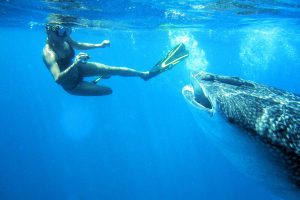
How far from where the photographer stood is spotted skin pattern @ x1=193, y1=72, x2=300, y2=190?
3.39 metres

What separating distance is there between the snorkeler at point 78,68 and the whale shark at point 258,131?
3422 millimetres

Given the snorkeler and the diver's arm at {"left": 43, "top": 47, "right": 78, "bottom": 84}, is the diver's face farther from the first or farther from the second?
the diver's arm at {"left": 43, "top": 47, "right": 78, "bottom": 84}

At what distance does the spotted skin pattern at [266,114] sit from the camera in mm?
3391

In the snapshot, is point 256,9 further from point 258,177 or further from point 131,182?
point 131,182

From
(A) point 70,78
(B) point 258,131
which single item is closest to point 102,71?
(A) point 70,78

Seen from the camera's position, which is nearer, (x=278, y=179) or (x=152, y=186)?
(x=278, y=179)

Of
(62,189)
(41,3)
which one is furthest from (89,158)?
(41,3)

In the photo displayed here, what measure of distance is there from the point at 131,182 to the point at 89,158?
10.6m

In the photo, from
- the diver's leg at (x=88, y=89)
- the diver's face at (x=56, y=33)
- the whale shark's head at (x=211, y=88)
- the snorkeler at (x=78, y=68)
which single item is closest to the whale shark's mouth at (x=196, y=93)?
the whale shark's head at (x=211, y=88)

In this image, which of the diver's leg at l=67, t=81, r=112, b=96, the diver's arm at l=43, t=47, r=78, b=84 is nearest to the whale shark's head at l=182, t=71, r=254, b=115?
the diver's arm at l=43, t=47, r=78, b=84

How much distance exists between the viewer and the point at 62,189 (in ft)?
Answer: 154

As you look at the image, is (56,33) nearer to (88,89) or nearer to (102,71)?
Result: (102,71)

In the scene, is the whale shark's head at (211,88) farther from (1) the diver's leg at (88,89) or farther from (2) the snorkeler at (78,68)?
(1) the diver's leg at (88,89)

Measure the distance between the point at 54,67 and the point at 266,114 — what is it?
17.2ft
